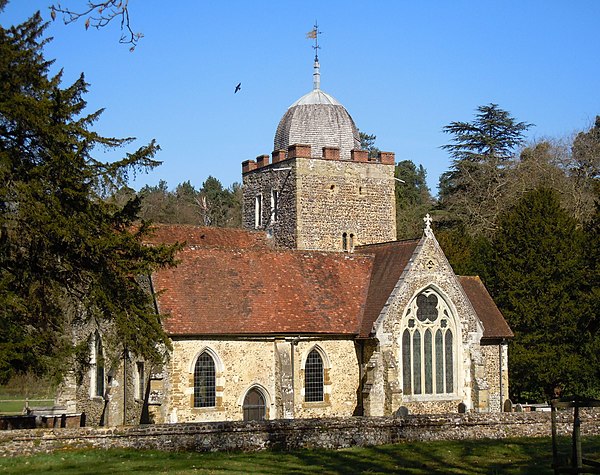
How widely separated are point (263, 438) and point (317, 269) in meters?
13.4

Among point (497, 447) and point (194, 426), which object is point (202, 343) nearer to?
point (194, 426)

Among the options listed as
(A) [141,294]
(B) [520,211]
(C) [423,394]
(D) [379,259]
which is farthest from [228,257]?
(B) [520,211]

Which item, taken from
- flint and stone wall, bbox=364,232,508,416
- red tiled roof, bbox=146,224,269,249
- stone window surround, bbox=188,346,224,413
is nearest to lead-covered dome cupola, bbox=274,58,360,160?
red tiled roof, bbox=146,224,269,249

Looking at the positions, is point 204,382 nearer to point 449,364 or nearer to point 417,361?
point 417,361

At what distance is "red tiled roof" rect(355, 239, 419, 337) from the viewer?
33062 millimetres

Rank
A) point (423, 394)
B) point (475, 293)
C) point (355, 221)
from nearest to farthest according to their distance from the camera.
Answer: point (423, 394)
point (475, 293)
point (355, 221)

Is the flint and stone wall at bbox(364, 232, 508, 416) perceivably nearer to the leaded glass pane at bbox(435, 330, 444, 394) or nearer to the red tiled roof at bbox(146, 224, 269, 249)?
the leaded glass pane at bbox(435, 330, 444, 394)

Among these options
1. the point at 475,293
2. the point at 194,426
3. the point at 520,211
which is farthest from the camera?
the point at 520,211

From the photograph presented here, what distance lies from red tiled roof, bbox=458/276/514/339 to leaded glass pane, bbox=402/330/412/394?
3963mm

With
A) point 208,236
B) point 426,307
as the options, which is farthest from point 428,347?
point 208,236

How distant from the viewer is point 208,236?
1566 inches

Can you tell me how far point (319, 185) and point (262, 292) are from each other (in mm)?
11011

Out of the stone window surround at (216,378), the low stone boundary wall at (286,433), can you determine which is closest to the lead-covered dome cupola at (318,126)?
the stone window surround at (216,378)

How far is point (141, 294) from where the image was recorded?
23.3 m
